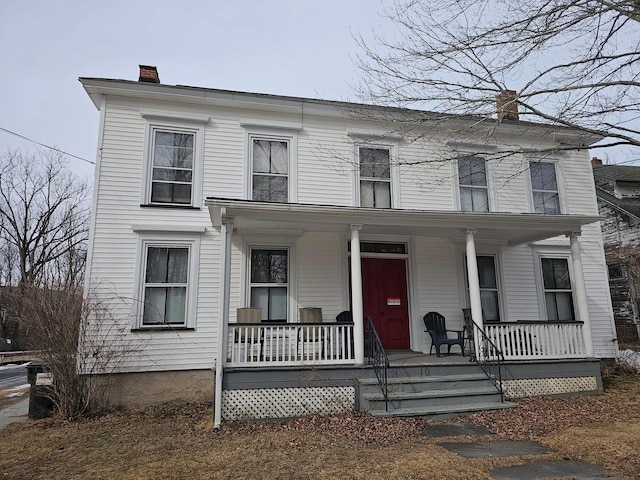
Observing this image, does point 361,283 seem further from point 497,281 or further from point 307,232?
point 497,281

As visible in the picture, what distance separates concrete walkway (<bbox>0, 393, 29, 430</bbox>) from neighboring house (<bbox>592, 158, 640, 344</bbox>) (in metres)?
17.6

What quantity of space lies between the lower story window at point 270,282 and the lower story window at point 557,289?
21.5ft

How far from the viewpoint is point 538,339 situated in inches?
311

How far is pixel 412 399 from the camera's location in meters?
6.52

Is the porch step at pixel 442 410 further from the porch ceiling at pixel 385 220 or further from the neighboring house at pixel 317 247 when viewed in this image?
the porch ceiling at pixel 385 220

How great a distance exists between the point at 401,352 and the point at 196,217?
17.6ft

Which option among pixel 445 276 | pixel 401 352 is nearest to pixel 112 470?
pixel 401 352

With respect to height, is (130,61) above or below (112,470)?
above

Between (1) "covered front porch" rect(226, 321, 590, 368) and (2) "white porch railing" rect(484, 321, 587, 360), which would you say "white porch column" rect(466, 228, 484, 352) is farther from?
(2) "white porch railing" rect(484, 321, 587, 360)

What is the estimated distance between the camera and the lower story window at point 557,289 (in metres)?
9.96

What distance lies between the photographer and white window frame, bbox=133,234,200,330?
784 centimetres

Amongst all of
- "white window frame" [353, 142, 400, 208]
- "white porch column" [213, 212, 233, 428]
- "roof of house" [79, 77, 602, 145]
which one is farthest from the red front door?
"white porch column" [213, 212, 233, 428]

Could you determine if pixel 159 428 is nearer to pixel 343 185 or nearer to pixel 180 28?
pixel 343 185

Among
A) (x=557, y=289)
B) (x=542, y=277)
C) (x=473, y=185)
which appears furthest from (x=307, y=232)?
(x=557, y=289)
